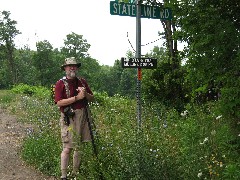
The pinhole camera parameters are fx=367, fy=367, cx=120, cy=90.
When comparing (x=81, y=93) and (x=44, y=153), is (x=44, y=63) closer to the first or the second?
(x=44, y=153)

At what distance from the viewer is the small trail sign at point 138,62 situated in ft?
19.4

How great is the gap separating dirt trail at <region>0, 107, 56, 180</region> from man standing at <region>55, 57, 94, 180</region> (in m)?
0.94

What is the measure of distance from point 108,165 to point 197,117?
9.53 ft

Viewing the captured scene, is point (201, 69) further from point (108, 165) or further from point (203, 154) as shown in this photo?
point (108, 165)

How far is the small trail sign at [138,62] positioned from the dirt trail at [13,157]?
2.32 m

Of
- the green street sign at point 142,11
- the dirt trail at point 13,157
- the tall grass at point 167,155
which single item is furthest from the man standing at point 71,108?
the green street sign at point 142,11

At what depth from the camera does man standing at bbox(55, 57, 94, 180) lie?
18.0 feet

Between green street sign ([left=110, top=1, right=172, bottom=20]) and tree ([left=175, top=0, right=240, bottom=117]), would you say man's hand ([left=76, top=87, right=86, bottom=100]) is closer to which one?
green street sign ([left=110, top=1, right=172, bottom=20])

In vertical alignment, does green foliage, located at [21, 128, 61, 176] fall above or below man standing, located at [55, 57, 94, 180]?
below

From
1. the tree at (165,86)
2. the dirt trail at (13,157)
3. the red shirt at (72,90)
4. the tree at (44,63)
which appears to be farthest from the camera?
the tree at (44,63)

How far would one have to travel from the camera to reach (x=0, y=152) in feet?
27.6

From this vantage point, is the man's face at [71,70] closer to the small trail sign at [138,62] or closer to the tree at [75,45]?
the small trail sign at [138,62]

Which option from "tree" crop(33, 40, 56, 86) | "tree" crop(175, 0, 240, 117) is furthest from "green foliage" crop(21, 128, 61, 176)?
"tree" crop(33, 40, 56, 86)

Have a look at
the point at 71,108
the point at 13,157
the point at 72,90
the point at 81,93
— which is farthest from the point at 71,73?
the point at 13,157
